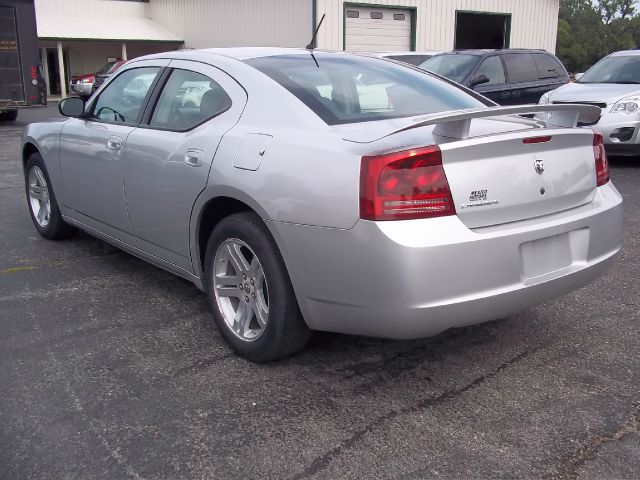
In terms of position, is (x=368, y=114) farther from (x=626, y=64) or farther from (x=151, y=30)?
(x=151, y=30)

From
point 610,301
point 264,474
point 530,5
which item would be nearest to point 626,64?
point 610,301

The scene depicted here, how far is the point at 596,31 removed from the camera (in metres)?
89.2

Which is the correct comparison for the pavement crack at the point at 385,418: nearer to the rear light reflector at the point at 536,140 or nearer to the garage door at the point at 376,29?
the rear light reflector at the point at 536,140

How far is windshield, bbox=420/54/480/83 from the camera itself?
11.0 metres

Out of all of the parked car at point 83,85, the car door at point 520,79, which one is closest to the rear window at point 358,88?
the car door at point 520,79

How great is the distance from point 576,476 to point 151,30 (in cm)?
3052

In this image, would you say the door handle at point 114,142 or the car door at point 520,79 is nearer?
the door handle at point 114,142

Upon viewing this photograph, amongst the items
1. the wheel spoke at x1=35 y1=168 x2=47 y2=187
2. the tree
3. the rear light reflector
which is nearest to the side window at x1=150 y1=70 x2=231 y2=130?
the rear light reflector

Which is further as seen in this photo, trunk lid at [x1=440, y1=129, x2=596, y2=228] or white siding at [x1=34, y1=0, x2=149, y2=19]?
white siding at [x1=34, y1=0, x2=149, y2=19]

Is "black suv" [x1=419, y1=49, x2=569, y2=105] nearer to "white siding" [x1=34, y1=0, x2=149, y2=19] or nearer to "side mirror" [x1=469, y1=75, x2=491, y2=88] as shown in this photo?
"side mirror" [x1=469, y1=75, x2=491, y2=88]

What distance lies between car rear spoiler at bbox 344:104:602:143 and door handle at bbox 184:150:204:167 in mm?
954

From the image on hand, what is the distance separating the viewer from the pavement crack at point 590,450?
8.22ft

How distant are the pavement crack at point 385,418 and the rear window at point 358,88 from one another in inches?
53.4

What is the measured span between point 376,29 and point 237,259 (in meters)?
18.6
